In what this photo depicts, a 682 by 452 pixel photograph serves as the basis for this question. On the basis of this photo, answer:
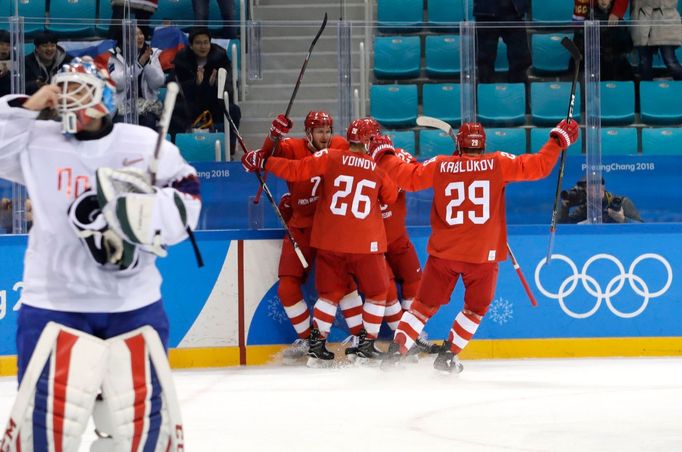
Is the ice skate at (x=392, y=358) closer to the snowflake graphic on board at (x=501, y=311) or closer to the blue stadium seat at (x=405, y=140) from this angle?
the snowflake graphic on board at (x=501, y=311)

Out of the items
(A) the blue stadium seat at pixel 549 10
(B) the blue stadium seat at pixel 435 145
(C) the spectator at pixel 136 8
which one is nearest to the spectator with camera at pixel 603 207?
(B) the blue stadium seat at pixel 435 145

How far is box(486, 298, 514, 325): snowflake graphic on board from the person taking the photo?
6.76m

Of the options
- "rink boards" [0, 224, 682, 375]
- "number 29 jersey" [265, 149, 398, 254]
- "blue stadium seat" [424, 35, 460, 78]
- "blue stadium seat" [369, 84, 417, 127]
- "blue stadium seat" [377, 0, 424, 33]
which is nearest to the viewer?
"number 29 jersey" [265, 149, 398, 254]

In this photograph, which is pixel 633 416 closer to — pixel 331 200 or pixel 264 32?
pixel 331 200

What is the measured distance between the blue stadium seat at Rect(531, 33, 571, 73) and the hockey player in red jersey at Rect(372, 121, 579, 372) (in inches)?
62.9

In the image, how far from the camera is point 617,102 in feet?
24.2

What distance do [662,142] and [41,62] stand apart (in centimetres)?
367

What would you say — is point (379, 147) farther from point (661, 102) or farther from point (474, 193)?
point (661, 102)

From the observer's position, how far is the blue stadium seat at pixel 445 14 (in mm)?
7314

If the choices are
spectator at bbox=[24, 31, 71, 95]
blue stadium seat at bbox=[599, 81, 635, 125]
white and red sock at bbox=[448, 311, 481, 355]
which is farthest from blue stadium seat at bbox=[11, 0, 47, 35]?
blue stadium seat at bbox=[599, 81, 635, 125]

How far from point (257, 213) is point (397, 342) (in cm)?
116

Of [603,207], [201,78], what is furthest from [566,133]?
[201,78]

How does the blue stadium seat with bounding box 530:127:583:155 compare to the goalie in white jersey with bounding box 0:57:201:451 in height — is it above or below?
above

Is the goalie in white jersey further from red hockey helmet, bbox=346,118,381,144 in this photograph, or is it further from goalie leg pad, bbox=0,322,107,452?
red hockey helmet, bbox=346,118,381,144
